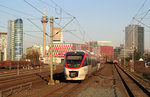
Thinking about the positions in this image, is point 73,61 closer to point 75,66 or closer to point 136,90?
point 75,66

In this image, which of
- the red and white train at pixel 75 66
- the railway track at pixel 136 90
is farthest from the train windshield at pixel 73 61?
the railway track at pixel 136 90

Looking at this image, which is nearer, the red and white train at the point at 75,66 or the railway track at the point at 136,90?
the railway track at the point at 136,90

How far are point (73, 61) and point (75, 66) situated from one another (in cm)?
69

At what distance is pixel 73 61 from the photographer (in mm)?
21812

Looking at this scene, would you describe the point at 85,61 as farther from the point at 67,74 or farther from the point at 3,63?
the point at 3,63

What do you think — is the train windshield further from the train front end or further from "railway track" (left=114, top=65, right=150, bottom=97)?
"railway track" (left=114, top=65, right=150, bottom=97)

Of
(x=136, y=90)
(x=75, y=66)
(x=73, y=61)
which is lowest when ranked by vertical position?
(x=136, y=90)

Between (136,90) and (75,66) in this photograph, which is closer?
(136,90)

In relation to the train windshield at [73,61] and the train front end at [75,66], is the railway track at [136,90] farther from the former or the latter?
the train windshield at [73,61]

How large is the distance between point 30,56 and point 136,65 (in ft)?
140

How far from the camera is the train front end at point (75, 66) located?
69.7ft

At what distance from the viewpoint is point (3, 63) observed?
50.9 metres

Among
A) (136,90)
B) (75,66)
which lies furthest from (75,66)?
(136,90)

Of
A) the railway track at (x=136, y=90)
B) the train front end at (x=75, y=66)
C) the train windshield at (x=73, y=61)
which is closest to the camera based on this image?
the railway track at (x=136, y=90)
